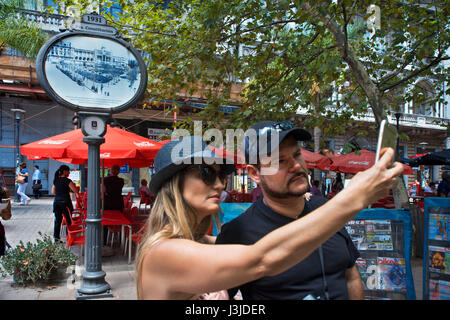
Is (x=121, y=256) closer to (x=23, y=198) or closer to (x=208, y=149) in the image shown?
(x=208, y=149)

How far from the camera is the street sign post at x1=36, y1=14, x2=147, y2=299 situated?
4430 mm

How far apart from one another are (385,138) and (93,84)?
4241 mm

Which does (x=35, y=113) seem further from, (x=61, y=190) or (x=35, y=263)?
(x=35, y=263)

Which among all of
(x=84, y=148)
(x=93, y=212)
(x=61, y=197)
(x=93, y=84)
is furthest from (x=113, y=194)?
(x=93, y=84)

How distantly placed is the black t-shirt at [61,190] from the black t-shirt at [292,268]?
300 inches

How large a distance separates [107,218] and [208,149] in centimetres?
602

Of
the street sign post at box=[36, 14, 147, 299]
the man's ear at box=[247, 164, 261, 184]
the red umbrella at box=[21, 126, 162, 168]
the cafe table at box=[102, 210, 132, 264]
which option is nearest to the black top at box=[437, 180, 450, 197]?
the red umbrella at box=[21, 126, 162, 168]

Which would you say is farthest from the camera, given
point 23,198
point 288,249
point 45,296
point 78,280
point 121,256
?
point 23,198

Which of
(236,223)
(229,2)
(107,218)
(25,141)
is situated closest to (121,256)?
(107,218)

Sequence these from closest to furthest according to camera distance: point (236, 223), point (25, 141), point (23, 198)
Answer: point (236, 223), point (23, 198), point (25, 141)

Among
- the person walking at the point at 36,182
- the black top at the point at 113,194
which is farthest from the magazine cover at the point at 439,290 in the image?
the person walking at the point at 36,182

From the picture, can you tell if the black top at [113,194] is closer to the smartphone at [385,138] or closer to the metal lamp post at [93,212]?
the metal lamp post at [93,212]

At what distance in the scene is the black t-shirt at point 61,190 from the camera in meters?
8.40

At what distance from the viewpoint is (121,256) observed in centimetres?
770
